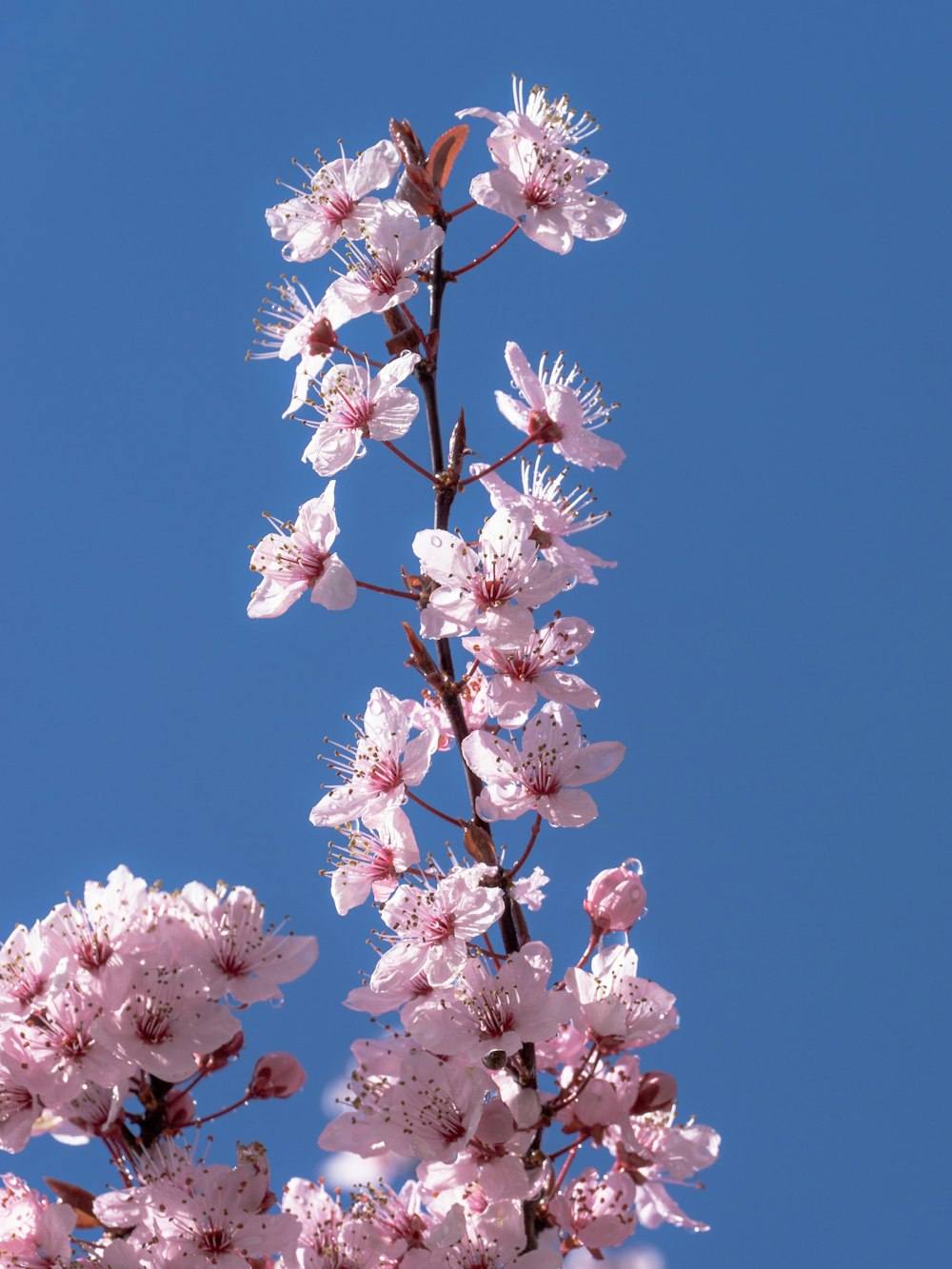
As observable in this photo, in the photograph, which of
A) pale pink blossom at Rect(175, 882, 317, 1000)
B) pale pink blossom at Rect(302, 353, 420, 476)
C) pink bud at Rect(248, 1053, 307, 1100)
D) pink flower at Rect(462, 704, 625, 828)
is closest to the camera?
pink flower at Rect(462, 704, 625, 828)

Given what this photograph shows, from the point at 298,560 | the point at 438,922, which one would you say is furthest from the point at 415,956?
the point at 298,560

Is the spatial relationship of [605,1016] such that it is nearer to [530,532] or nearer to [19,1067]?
[530,532]

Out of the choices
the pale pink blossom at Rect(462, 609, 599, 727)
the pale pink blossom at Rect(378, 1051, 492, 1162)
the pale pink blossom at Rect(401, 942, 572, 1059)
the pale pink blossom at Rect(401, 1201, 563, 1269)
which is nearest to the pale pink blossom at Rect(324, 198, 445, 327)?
the pale pink blossom at Rect(462, 609, 599, 727)

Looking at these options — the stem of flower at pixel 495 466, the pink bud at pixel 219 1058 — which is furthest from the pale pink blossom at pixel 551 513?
the pink bud at pixel 219 1058

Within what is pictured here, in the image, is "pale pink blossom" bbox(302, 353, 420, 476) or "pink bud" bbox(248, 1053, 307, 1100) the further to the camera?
"pink bud" bbox(248, 1053, 307, 1100)

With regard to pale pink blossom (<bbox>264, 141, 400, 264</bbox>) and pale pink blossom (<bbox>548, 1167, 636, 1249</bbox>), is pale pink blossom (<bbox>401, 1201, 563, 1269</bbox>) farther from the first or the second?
pale pink blossom (<bbox>264, 141, 400, 264</bbox>)

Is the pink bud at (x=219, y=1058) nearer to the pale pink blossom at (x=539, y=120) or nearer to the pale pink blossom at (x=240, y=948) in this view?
the pale pink blossom at (x=240, y=948)

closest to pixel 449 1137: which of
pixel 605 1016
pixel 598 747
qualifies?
pixel 605 1016

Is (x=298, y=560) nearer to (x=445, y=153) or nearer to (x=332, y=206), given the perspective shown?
(x=332, y=206)
